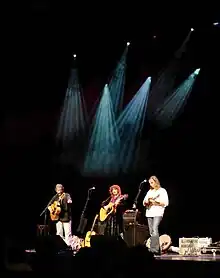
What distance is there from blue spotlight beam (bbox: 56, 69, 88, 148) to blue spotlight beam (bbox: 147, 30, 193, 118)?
193 centimetres

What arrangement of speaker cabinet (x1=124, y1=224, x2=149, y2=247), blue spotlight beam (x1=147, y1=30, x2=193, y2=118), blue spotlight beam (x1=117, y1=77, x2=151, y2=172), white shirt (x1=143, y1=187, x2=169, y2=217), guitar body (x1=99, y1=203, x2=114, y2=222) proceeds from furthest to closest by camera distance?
1. blue spotlight beam (x1=117, y1=77, x2=151, y2=172)
2. blue spotlight beam (x1=147, y1=30, x2=193, y2=118)
3. guitar body (x1=99, y1=203, x2=114, y2=222)
4. speaker cabinet (x1=124, y1=224, x2=149, y2=247)
5. white shirt (x1=143, y1=187, x2=169, y2=217)

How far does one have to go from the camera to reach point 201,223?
11.8 meters

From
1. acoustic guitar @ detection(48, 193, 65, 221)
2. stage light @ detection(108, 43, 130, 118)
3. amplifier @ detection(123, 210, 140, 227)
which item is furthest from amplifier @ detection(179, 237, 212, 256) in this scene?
stage light @ detection(108, 43, 130, 118)

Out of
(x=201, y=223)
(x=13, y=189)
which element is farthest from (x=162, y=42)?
(x=13, y=189)

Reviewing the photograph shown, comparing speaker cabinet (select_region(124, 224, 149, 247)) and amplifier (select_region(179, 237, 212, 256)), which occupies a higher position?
speaker cabinet (select_region(124, 224, 149, 247))

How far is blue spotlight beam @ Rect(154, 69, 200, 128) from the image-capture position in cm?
1248

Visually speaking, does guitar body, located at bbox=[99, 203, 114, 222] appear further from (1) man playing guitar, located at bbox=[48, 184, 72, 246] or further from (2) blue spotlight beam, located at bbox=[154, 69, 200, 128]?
(2) blue spotlight beam, located at bbox=[154, 69, 200, 128]

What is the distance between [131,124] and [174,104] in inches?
53.2

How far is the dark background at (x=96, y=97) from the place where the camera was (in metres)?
11.7

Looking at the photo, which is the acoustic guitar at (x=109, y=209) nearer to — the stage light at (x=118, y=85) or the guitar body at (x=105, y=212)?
the guitar body at (x=105, y=212)

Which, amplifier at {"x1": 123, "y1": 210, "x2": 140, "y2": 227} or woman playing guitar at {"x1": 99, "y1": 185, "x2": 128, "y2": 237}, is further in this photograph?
woman playing guitar at {"x1": 99, "y1": 185, "x2": 128, "y2": 237}

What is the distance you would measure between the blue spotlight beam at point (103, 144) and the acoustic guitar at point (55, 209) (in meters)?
1.78

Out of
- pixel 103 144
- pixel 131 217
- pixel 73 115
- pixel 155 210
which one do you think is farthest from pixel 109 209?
pixel 73 115

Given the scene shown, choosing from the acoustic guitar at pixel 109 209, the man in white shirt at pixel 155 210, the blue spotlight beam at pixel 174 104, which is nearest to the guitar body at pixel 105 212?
the acoustic guitar at pixel 109 209
